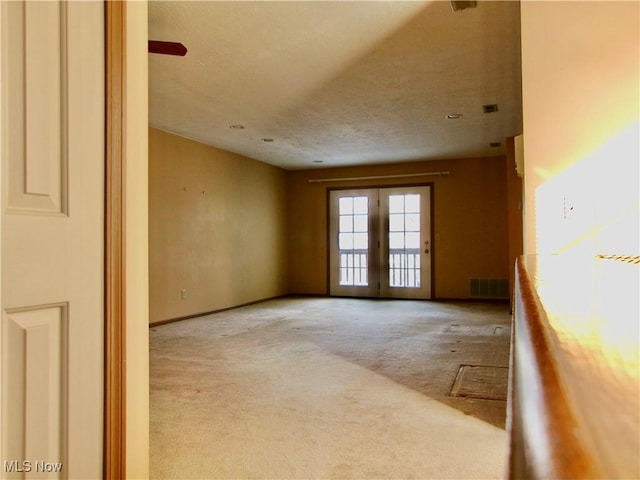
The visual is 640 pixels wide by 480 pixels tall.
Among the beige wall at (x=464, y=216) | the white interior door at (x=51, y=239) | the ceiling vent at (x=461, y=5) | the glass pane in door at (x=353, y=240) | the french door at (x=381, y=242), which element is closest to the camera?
the white interior door at (x=51, y=239)

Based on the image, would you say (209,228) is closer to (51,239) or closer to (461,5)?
(461,5)

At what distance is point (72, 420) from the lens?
122cm

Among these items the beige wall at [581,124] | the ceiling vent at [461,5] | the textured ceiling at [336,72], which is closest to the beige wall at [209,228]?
the textured ceiling at [336,72]

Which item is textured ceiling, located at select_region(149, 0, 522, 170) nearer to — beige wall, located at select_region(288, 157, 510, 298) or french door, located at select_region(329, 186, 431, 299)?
beige wall, located at select_region(288, 157, 510, 298)

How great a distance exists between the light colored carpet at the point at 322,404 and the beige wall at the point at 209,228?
3.53ft

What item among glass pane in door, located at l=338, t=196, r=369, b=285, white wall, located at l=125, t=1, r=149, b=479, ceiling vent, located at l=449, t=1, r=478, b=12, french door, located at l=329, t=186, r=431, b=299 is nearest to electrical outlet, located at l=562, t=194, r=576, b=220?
ceiling vent, located at l=449, t=1, r=478, b=12

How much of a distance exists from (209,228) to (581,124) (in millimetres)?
5494

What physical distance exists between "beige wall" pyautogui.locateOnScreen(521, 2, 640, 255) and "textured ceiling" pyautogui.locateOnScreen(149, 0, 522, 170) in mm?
810

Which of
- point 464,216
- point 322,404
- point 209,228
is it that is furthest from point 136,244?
point 464,216

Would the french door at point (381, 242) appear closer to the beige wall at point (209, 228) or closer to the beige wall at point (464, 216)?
the beige wall at point (464, 216)

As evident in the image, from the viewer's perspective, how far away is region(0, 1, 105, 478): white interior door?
3.53 feet

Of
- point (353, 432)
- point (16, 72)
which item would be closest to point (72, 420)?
point (16, 72)

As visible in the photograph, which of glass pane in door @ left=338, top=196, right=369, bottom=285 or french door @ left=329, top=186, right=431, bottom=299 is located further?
glass pane in door @ left=338, top=196, right=369, bottom=285

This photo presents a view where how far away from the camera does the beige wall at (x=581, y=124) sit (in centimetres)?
215
